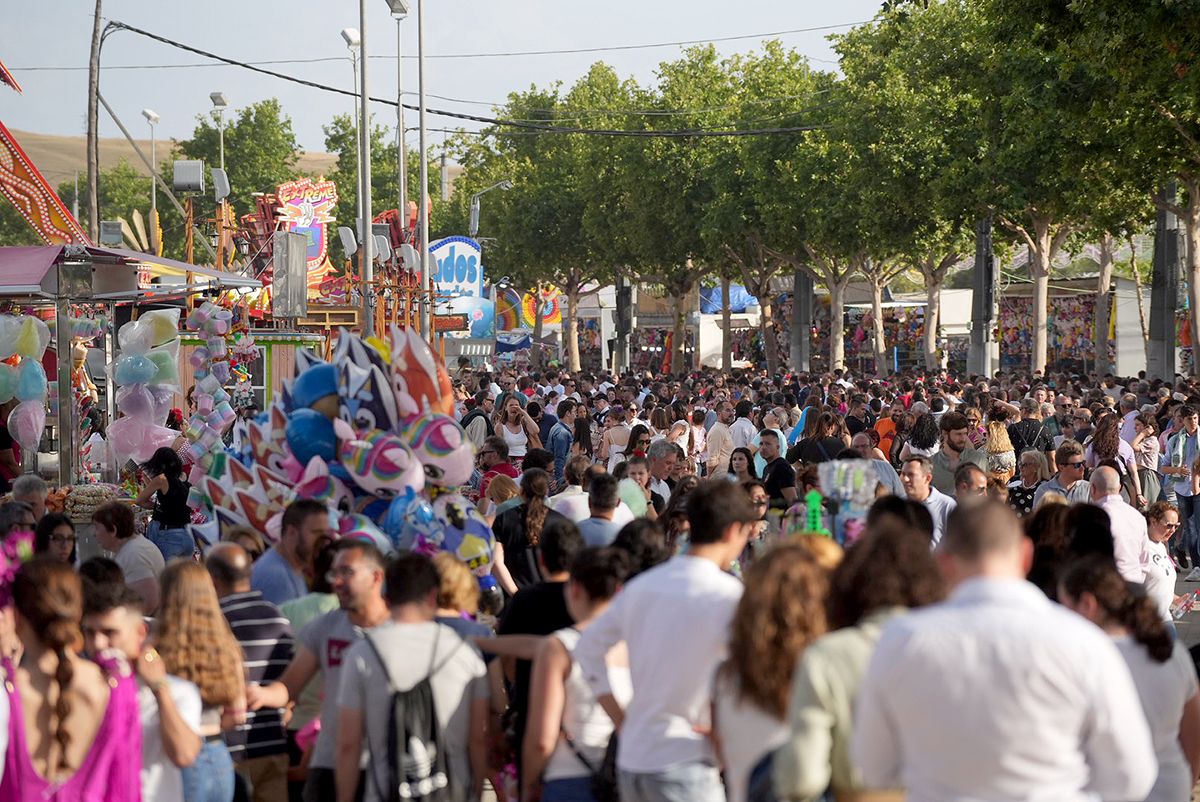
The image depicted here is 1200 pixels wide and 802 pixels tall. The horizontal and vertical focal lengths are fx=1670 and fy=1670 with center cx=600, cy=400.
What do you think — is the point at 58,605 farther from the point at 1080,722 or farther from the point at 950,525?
the point at 1080,722

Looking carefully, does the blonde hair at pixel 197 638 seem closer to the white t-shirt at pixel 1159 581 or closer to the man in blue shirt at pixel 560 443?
the white t-shirt at pixel 1159 581

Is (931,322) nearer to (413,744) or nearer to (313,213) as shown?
(313,213)

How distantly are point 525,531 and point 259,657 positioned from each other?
2.98m

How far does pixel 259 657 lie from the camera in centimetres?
615

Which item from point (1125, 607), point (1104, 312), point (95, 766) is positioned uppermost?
point (1104, 312)

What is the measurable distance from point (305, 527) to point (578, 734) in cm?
206

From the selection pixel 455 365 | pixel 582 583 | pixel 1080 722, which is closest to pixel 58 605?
pixel 582 583

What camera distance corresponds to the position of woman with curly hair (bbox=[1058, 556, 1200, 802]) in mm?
5227

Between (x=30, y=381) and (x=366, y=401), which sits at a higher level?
(x=366, y=401)

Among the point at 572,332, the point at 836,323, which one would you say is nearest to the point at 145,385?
the point at 836,323

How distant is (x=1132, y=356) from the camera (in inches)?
1865

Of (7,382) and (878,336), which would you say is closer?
(7,382)

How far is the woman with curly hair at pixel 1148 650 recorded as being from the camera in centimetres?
523

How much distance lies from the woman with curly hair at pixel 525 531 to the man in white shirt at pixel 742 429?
21.6 ft
